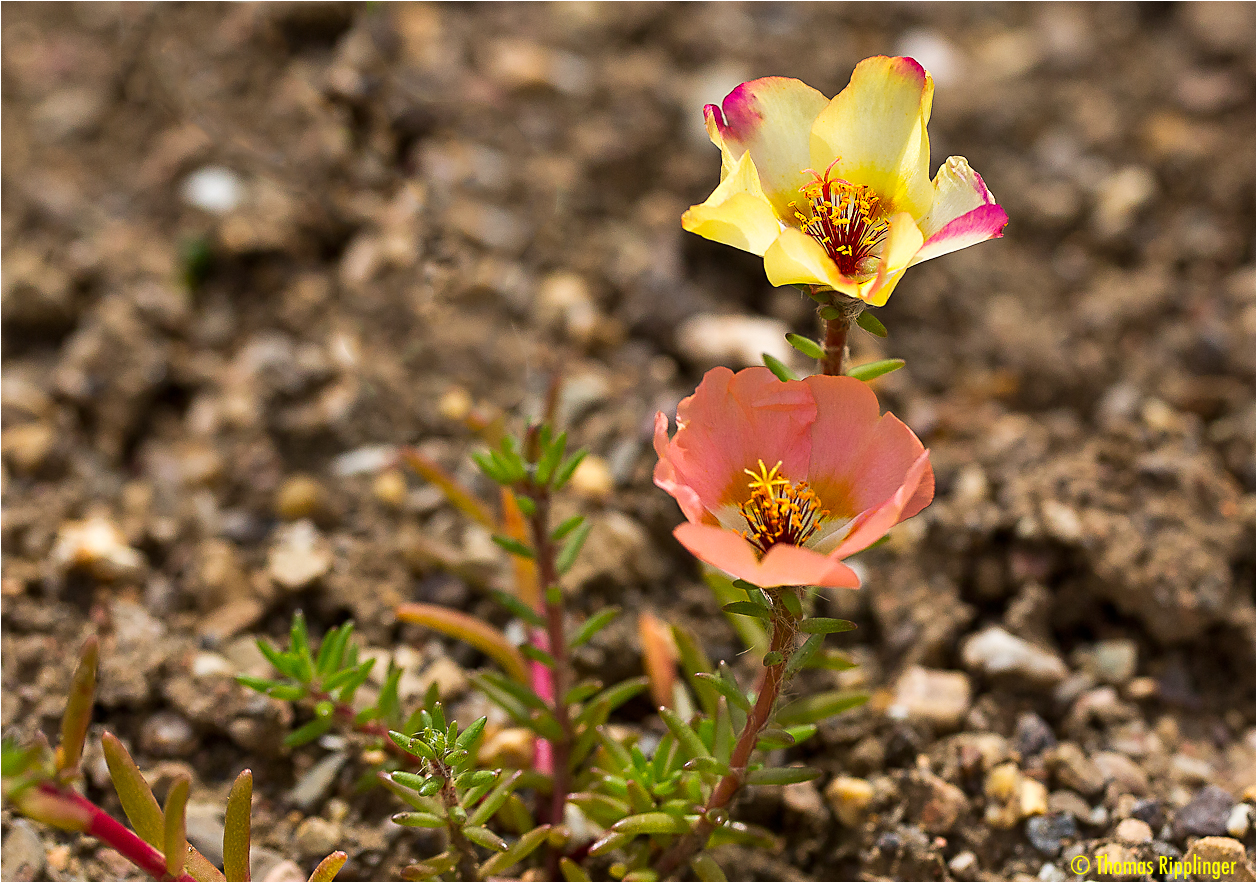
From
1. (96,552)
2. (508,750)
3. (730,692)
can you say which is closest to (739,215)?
(730,692)

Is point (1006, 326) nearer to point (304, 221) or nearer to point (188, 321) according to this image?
point (304, 221)

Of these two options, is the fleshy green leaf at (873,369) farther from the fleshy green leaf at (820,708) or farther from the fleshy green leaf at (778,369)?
the fleshy green leaf at (820,708)

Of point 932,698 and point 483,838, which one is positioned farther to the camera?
point 932,698

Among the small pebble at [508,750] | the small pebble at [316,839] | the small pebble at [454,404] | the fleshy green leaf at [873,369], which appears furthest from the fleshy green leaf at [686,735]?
the small pebble at [454,404]

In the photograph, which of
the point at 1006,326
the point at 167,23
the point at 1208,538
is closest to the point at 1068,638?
the point at 1208,538

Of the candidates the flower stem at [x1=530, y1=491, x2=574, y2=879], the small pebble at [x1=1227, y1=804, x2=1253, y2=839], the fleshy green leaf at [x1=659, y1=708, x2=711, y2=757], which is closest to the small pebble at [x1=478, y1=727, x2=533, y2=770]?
the flower stem at [x1=530, y1=491, x2=574, y2=879]

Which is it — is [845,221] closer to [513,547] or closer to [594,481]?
[513,547]
